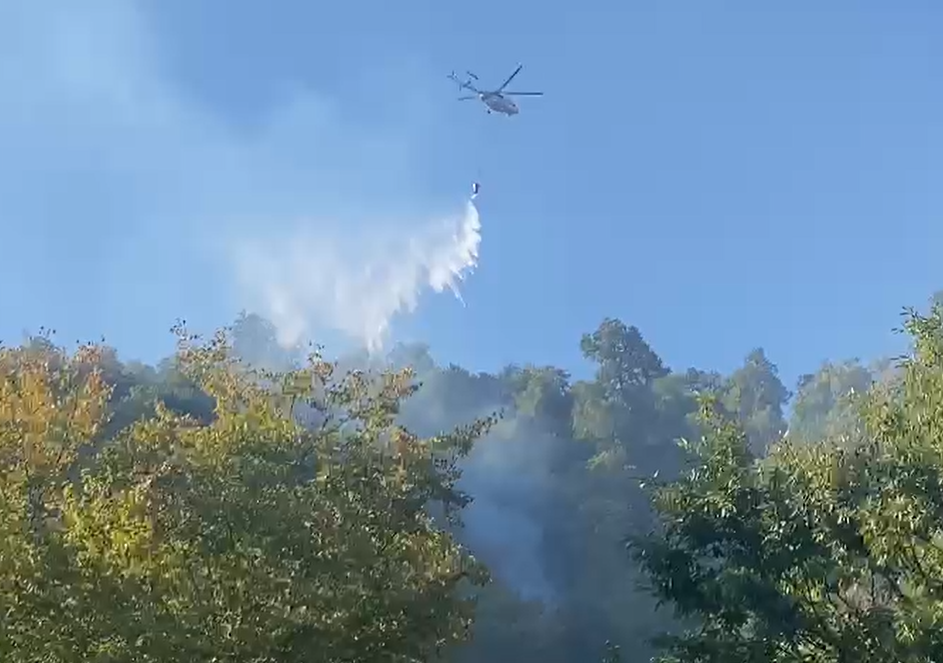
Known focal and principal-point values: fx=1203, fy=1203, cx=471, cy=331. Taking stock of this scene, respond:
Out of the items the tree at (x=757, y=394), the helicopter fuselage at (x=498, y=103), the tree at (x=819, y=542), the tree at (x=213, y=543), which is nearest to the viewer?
the tree at (x=213, y=543)

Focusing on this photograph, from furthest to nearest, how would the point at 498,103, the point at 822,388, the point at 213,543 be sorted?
the point at 822,388
the point at 498,103
the point at 213,543

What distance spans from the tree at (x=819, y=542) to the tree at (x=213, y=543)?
3682 millimetres

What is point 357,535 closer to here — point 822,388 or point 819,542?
point 819,542

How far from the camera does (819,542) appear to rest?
Result: 15406mm

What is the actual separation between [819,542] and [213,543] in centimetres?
763

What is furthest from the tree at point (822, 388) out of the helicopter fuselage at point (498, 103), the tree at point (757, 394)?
the helicopter fuselage at point (498, 103)

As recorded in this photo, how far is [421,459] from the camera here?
20812 millimetres

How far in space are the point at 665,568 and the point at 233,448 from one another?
20.8 feet

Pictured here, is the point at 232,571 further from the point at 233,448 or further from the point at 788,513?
the point at 788,513

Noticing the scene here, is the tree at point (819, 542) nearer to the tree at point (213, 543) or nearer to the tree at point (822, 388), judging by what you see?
the tree at point (213, 543)

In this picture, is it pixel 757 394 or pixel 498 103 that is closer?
pixel 498 103

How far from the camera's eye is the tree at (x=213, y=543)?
13047mm

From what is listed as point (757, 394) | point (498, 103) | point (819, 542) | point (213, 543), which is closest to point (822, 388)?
point (757, 394)

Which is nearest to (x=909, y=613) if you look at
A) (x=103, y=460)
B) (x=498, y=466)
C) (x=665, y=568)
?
(x=665, y=568)
